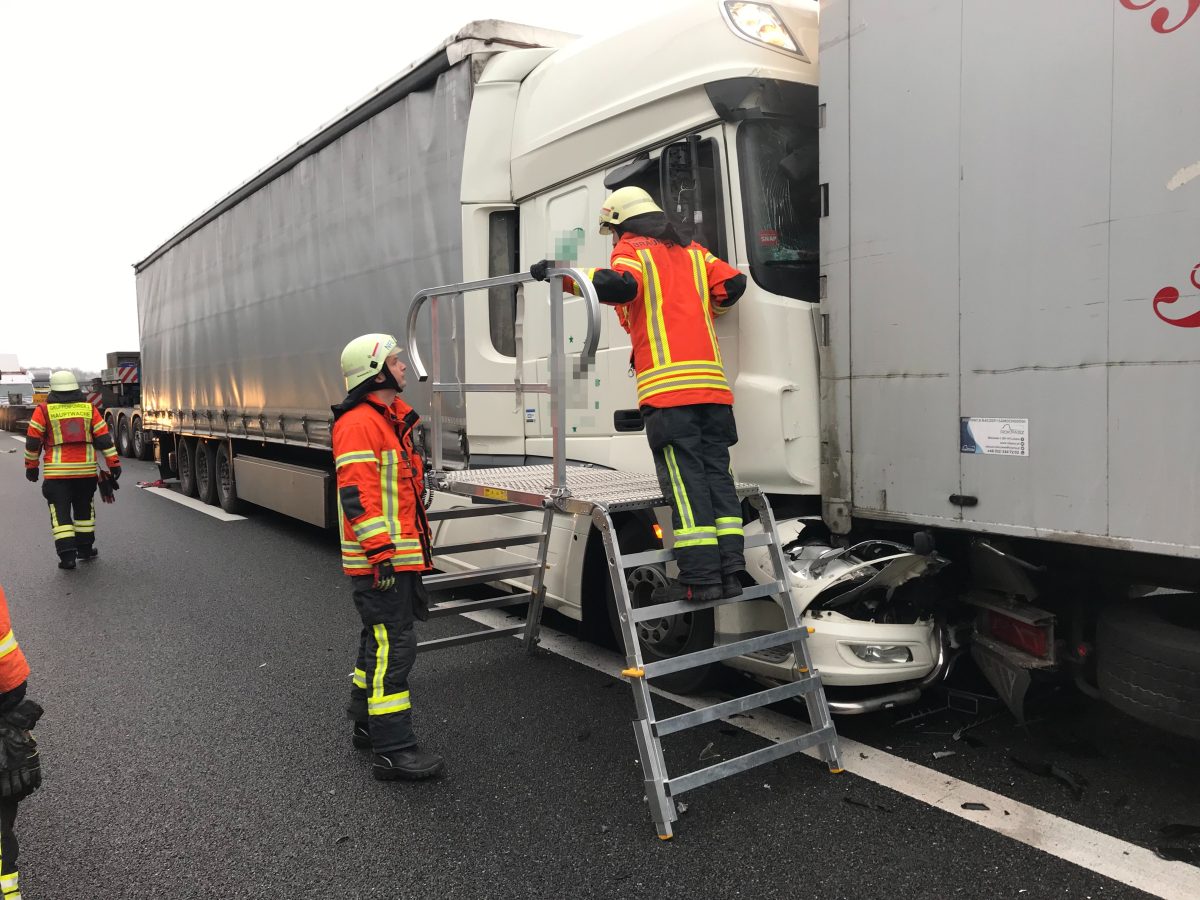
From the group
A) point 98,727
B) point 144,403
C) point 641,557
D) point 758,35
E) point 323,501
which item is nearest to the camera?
point 641,557

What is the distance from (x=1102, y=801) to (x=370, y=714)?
2725mm

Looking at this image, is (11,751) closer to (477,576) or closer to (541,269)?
(541,269)

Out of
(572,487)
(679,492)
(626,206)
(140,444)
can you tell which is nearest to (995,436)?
(679,492)

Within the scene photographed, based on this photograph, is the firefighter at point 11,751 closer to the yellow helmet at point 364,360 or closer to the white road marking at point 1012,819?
the yellow helmet at point 364,360

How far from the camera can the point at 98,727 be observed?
4.21 meters

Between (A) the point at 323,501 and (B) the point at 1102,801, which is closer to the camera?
(B) the point at 1102,801

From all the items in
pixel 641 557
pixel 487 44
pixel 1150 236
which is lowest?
pixel 641 557

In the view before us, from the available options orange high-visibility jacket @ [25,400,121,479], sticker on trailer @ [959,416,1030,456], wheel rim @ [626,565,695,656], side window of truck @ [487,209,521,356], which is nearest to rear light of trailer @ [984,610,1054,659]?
sticker on trailer @ [959,416,1030,456]

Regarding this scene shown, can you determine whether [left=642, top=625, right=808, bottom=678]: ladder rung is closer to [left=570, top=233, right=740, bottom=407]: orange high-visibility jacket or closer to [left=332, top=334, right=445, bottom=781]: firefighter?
[left=570, top=233, right=740, bottom=407]: orange high-visibility jacket

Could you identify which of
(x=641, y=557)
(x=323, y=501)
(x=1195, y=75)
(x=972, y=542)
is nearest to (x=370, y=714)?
(x=641, y=557)

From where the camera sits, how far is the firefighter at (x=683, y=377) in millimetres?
3412

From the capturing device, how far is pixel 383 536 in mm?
3473

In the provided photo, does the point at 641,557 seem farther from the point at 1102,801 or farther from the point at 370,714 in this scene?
the point at 1102,801

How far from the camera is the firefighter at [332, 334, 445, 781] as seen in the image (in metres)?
3.51
